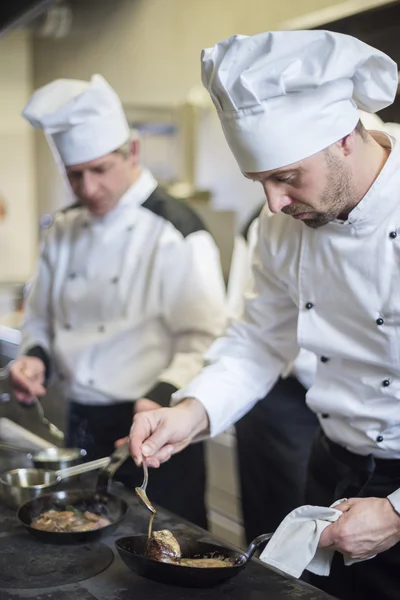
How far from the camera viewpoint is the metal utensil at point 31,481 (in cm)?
164

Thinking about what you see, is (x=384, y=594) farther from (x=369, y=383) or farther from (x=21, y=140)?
(x=21, y=140)

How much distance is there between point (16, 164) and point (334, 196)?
15.3ft

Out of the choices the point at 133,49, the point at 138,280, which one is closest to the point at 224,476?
the point at 138,280

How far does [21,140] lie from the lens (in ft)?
18.7

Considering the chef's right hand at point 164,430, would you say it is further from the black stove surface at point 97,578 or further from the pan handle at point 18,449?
the pan handle at point 18,449

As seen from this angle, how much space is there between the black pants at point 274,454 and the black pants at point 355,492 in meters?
0.69

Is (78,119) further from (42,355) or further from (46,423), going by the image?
(46,423)

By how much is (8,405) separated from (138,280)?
28.3 inches

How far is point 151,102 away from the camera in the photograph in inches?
179

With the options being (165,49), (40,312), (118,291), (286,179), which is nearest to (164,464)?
(118,291)

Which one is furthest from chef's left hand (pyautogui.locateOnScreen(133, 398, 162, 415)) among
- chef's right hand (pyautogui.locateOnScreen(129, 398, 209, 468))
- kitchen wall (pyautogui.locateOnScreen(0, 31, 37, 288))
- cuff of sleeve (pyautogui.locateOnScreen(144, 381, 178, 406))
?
kitchen wall (pyautogui.locateOnScreen(0, 31, 37, 288))

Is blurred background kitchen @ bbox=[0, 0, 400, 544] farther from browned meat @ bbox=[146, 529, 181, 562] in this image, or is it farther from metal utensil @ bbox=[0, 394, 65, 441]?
browned meat @ bbox=[146, 529, 181, 562]

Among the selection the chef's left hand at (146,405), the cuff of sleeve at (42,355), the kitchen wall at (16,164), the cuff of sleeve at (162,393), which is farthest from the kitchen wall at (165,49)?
the chef's left hand at (146,405)

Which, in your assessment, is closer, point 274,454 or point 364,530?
point 364,530
